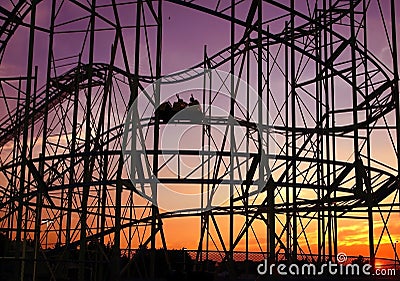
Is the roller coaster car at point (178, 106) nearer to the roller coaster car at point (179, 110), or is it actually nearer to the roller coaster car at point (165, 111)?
the roller coaster car at point (179, 110)

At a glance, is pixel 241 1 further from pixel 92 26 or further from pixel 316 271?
pixel 316 271

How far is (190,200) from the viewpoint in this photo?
16.6 m

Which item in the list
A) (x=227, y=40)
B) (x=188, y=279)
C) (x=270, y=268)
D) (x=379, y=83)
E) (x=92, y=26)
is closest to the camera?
(x=188, y=279)

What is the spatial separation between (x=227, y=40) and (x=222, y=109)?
2488 millimetres

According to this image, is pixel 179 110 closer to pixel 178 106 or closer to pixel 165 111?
pixel 178 106

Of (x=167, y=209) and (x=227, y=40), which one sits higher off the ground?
(x=227, y=40)

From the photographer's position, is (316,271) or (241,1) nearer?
(316,271)

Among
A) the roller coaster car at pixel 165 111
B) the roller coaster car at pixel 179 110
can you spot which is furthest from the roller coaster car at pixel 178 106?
the roller coaster car at pixel 165 111

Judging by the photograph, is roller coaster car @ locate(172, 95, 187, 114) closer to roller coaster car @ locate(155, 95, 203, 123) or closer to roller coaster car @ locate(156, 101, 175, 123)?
roller coaster car @ locate(155, 95, 203, 123)

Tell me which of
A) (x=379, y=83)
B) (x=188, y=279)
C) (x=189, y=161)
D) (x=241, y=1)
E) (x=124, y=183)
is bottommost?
(x=188, y=279)

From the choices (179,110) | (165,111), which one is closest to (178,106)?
(179,110)

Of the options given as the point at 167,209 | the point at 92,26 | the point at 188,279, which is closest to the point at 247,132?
the point at 167,209

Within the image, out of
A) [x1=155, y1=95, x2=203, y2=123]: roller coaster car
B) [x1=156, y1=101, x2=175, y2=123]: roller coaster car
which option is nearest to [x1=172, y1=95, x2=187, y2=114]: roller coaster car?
[x1=155, y1=95, x2=203, y2=123]: roller coaster car

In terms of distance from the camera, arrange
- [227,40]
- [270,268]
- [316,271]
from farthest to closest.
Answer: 1. [227,40]
2. [316,271]
3. [270,268]
